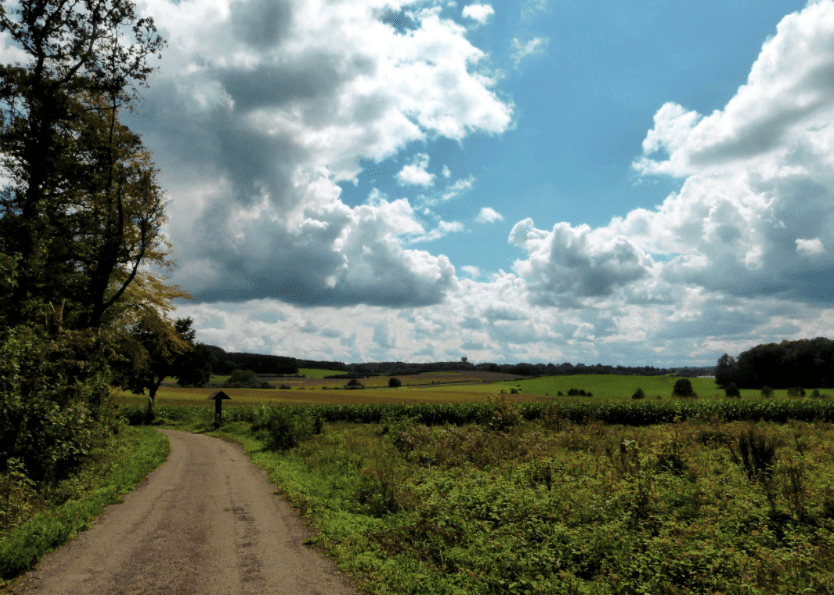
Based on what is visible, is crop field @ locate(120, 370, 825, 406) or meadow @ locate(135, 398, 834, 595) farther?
crop field @ locate(120, 370, 825, 406)

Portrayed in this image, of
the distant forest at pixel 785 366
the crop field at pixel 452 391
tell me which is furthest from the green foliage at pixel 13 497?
the distant forest at pixel 785 366

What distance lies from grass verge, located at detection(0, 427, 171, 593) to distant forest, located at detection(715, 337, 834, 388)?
88630mm

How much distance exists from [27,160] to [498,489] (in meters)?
21.0

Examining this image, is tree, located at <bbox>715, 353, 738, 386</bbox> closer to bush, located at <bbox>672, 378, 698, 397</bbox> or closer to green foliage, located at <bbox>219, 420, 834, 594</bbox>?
bush, located at <bbox>672, 378, 698, 397</bbox>

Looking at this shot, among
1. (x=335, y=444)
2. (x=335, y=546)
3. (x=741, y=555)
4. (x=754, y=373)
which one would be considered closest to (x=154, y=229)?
(x=335, y=444)

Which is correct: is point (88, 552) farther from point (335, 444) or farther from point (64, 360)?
point (335, 444)

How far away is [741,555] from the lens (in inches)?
270

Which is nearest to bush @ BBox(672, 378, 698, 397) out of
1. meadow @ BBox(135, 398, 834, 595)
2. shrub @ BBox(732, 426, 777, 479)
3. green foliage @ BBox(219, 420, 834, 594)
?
meadow @ BBox(135, 398, 834, 595)

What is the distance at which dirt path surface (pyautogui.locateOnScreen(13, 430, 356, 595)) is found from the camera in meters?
6.52

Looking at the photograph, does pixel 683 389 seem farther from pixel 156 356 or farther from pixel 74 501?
pixel 74 501

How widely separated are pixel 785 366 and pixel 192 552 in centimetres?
9891

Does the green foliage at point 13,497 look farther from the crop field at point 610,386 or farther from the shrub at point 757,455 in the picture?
the crop field at point 610,386

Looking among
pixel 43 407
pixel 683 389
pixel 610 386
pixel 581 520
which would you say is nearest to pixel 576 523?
pixel 581 520

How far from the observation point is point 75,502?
422 inches
